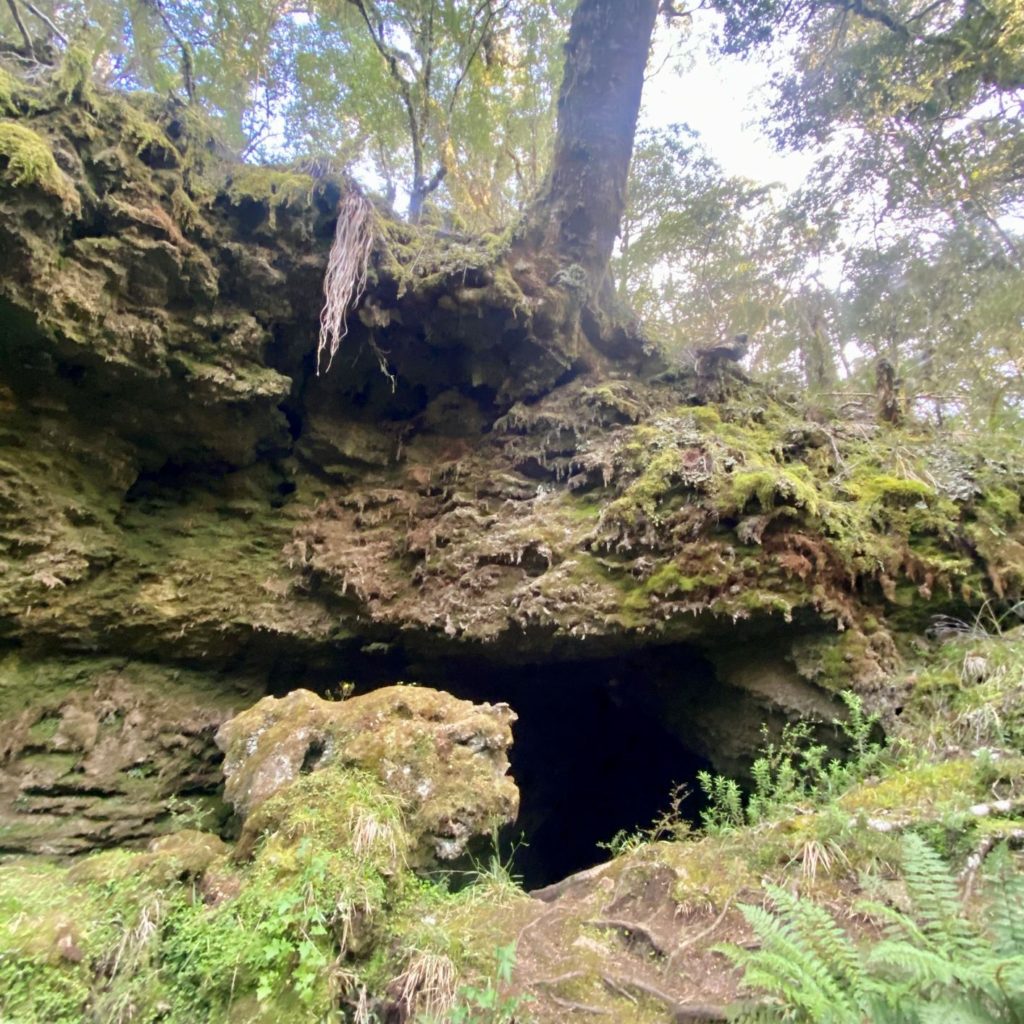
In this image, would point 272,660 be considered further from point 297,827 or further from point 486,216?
point 486,216

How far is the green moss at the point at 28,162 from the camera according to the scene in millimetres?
4258

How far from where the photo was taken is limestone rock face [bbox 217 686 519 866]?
12.0 feet

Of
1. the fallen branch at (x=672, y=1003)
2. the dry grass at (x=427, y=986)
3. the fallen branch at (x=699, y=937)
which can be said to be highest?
the fallen branch at (x=699, y=937)

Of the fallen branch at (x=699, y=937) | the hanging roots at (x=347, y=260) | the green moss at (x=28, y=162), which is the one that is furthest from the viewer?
the hanging roots at (x=347, y=260)

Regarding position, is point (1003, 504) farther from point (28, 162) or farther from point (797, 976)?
point (28, 162)

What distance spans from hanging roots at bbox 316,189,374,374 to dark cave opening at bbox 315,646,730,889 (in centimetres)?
361

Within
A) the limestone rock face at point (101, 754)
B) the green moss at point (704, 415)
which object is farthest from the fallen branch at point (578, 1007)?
the green moss at point (704, 415)

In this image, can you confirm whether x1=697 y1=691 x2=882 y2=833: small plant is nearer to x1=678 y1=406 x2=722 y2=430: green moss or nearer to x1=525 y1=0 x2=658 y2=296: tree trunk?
x1=678 y1=406 x2=722 y2=430: green moss

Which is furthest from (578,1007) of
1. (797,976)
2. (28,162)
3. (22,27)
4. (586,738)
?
(22,27)

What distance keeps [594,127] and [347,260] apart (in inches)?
150

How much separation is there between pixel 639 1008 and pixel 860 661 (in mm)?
3229

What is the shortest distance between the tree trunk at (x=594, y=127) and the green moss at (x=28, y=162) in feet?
A: 15.7

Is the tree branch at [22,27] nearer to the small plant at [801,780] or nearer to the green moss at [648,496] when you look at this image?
the green moss at [648,496]

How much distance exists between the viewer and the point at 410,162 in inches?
433
